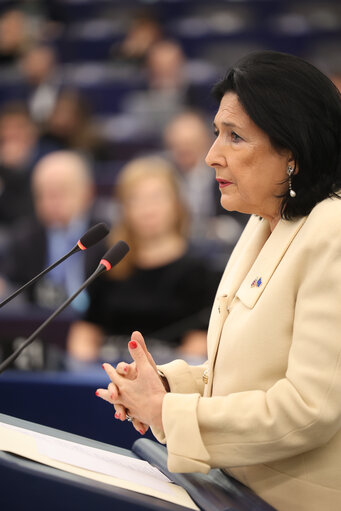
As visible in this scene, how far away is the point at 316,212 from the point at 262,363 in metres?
0.24

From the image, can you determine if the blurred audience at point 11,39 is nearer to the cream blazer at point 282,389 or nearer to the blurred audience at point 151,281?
the blurred audience at point 151,281

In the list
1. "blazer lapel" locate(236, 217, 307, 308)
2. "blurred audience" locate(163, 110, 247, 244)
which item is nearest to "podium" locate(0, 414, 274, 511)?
"blazer lapel" locate(236, 217, 307, 308)

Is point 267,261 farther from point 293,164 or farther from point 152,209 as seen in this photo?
point 152,209

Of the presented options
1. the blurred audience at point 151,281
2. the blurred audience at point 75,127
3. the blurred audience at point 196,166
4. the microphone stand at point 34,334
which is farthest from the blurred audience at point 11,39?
the microphone stand at point 34,334

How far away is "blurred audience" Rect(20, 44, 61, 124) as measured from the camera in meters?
6.09

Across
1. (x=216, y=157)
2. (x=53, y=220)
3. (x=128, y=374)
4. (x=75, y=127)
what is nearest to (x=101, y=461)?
(x=128, y=374)

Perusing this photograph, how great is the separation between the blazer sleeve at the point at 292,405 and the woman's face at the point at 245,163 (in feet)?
0.47

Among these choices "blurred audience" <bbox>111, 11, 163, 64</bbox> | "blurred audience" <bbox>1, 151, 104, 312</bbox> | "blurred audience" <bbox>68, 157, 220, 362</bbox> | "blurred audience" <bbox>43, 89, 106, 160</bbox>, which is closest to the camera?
"blurred audience" <bbox>68, 157, 220, 362</bbox>

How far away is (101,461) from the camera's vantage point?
3.66ft

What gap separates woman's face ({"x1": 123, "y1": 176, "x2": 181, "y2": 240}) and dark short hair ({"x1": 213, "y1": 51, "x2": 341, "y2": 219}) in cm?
169

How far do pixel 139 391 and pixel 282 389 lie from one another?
23 centimetres

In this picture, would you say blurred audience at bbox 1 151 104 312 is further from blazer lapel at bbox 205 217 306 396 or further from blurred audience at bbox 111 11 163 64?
blurred audience at bbox 111 11 163 64

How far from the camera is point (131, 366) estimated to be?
3.95 ft

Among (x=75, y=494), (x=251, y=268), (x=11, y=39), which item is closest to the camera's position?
(x=75, y=494)
